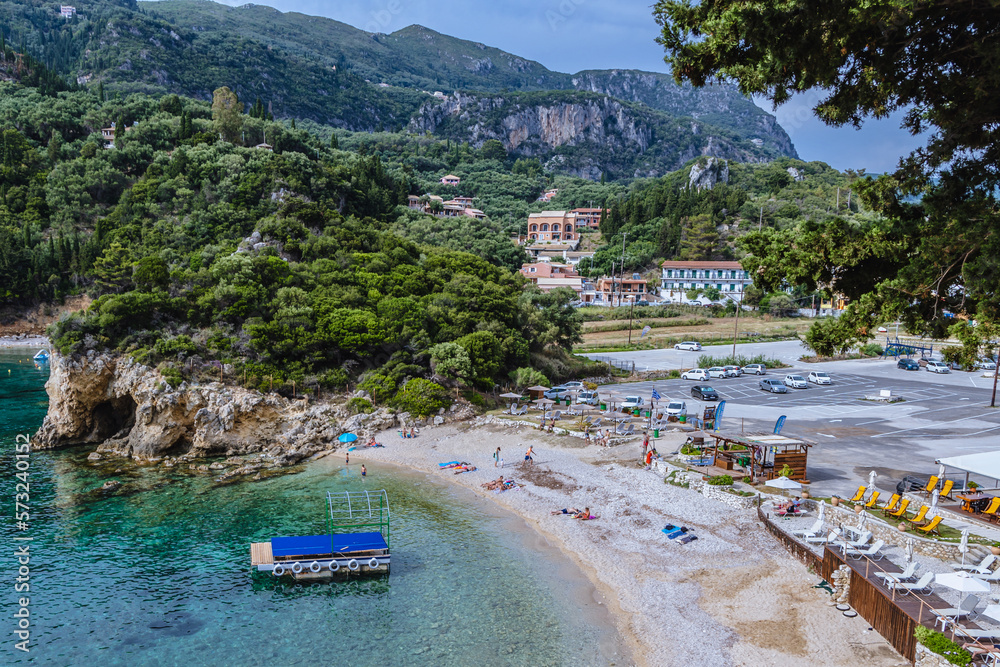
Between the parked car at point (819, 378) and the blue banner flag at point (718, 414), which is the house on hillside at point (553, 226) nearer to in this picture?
the parked car at point (819, 378)

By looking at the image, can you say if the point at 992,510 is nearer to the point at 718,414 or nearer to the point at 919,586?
the point at 919,586

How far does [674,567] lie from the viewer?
19.1 meters

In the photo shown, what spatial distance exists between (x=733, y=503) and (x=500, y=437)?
14442mm

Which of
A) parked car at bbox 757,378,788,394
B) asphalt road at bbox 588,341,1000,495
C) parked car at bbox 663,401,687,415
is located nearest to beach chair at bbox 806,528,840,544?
asphalt road at bbox 588,341,1000,495

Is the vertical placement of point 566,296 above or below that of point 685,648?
above

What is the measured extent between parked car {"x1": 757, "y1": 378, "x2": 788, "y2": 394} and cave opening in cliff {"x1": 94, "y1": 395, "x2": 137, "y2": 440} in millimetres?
43027

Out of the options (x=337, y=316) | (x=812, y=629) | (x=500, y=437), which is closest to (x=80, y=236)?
(x=337, y=316)

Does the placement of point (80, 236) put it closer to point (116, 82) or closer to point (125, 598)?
point (125, 598)

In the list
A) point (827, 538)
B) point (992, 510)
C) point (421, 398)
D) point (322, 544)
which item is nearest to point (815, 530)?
point (827, 538)

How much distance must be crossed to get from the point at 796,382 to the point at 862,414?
900cm

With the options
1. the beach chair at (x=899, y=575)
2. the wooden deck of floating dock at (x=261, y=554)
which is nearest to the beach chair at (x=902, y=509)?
the beach chair at (x=899, y=575)

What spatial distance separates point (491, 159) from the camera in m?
189

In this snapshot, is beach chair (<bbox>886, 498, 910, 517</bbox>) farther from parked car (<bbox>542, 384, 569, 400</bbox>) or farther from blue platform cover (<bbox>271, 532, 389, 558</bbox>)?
parked car (<bbox>542, 384, 569, 400</bbox>)

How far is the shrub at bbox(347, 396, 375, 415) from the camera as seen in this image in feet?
123
